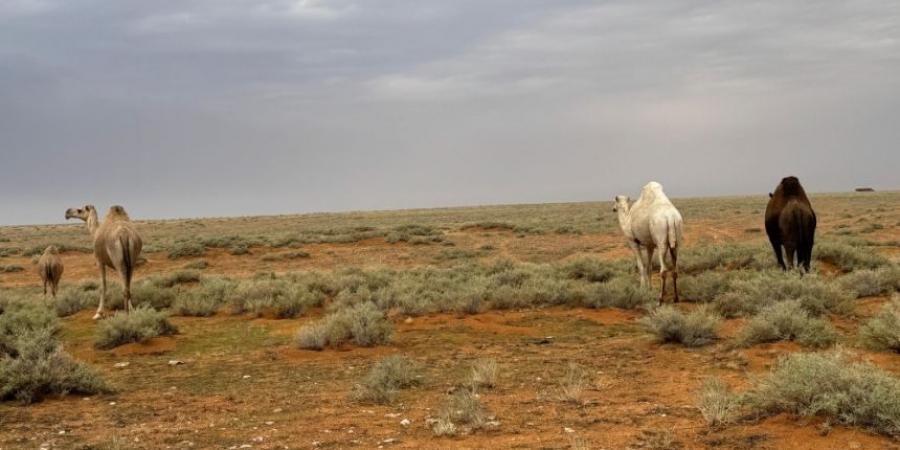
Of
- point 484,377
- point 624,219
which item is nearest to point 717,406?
point 484,377

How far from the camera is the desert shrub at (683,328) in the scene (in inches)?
376

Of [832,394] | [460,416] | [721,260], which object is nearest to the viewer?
[832,394]

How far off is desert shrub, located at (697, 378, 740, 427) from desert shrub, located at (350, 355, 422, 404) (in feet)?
9.98

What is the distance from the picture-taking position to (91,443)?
614 cm

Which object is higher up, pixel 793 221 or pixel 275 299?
pixel 793 221

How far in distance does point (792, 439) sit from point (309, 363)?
6289 millimetres

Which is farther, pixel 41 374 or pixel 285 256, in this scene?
pixel 285 256

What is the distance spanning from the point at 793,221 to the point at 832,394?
8.85m

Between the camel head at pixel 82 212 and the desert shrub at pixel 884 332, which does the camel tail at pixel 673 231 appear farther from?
the camel head at pixel 82 212

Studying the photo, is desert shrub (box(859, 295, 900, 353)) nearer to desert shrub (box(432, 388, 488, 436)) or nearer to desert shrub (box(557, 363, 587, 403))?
desert shrub (box(557, 363, 587, 403))

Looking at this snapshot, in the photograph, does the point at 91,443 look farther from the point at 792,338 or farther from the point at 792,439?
the point at 792,338

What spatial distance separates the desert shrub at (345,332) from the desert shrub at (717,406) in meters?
5.54

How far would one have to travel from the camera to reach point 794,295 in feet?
36.7

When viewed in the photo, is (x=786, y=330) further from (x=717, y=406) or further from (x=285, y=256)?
(x=285, y=256)
